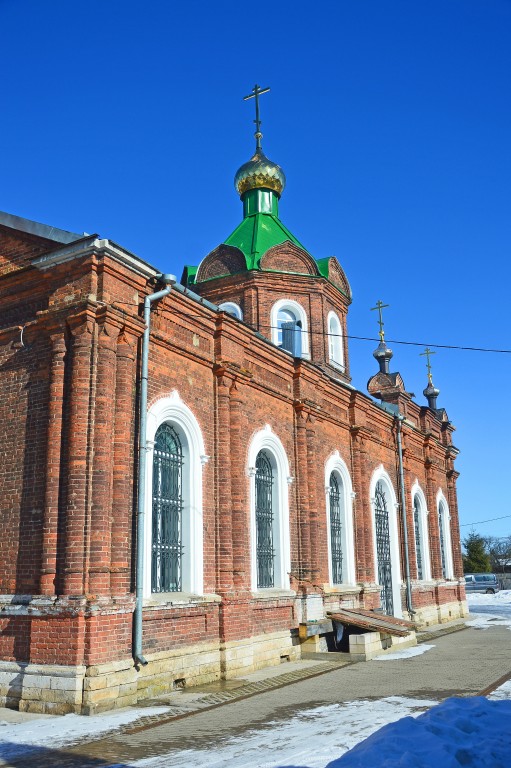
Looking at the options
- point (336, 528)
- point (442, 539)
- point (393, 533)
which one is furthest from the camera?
point (442, 539)

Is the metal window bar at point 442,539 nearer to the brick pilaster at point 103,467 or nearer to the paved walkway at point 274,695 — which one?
the paved walkway at point 274,695

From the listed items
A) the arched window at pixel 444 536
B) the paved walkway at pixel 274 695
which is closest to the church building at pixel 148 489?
the paved walkway at pixel 274 695

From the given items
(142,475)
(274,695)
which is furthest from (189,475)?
(274,695)

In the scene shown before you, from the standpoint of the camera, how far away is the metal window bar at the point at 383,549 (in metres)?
19.5

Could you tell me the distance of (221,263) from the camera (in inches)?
793

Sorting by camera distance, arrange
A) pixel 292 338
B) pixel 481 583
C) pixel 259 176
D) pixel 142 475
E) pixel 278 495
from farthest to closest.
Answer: pixel 481 583 → pixel 259 176 → pixel 292 338 → pixel 278 495 → pixel 142 475

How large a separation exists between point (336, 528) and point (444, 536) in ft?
35.2

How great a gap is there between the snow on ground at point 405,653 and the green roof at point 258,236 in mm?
10357

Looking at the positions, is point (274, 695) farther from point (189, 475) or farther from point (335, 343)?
point (335, 343)

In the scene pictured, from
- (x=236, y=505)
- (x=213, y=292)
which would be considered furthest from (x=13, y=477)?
(x=213, y=292)

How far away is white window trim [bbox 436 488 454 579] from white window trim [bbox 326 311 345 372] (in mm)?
7636

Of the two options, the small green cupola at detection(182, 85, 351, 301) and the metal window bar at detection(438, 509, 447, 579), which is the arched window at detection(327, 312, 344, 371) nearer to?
the small green cupola at detection(182, 85, 351, 301)

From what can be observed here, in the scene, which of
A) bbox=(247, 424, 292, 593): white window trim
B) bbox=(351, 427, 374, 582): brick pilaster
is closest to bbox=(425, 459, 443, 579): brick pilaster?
bbox=(351, 427, 374, 582): brick pilaster

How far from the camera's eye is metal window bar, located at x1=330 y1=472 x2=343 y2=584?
16.5 m
